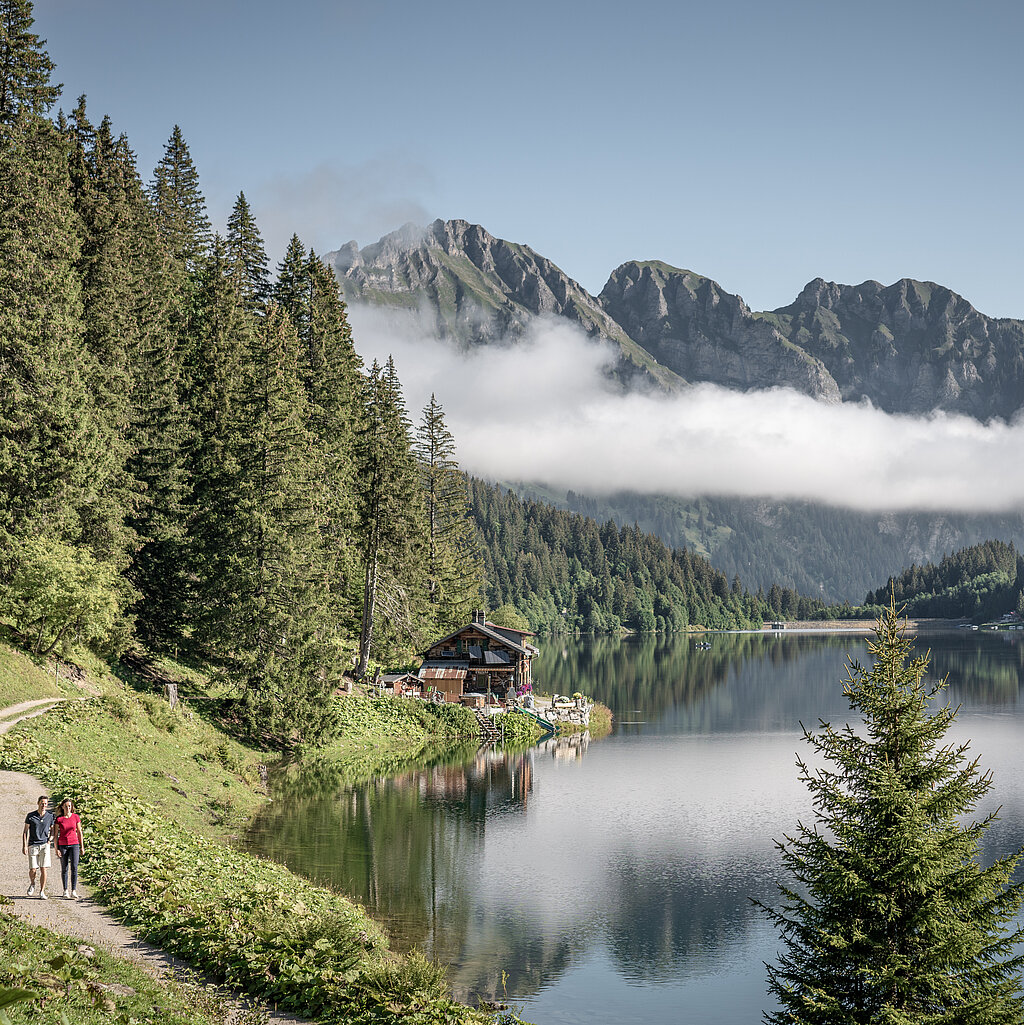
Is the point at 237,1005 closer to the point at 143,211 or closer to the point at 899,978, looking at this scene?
the point at 899,978

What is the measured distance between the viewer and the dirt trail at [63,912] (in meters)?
18.9

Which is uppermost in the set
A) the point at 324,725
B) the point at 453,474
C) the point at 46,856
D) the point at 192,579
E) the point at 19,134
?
the point at 19,134

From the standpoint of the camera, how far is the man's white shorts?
21406 millimetres

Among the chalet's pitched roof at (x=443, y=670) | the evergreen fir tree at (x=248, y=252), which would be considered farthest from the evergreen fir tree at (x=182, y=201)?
the chalet's pitched roof at (x=443, y=670)

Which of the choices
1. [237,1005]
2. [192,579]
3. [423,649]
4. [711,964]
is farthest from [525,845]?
[423,649]

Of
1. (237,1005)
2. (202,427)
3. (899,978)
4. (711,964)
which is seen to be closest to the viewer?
(237,1005)

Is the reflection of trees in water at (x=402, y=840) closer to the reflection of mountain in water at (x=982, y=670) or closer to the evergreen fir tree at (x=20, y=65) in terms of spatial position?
the evergreen fir tree at (x=20, y=65)

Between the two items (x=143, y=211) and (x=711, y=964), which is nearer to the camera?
(x=711, y=964)

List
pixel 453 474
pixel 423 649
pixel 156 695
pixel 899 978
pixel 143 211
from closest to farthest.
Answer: pixel 899 978 < pixel 156 695 < pixel 143 211 < pixel 423 649 < pixel 453 474

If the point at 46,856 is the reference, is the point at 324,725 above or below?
below

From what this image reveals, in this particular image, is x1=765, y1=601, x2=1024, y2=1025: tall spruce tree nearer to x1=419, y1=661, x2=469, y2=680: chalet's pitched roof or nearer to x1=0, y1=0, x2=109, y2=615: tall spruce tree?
x1=0, y1=0, x2=109, y2=615: tall spruce tree

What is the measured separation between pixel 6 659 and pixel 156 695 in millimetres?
8095

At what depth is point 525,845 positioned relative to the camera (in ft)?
141

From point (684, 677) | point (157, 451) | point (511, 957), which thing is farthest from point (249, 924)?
point (684, 677)
